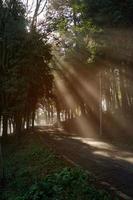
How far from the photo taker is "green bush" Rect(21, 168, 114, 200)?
9.71 meters

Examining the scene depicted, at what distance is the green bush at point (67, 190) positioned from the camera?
382 inches

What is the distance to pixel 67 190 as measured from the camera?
34.2 ft

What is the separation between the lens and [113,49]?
88.9 feet

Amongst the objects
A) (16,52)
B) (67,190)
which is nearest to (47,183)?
(67,190)

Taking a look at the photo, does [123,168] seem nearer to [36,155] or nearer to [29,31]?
[36,155]

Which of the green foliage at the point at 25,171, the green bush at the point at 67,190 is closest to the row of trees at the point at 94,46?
the green foliage at the point at 25,171

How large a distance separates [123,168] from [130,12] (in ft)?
37.4

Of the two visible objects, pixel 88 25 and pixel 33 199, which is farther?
pixel 88 25

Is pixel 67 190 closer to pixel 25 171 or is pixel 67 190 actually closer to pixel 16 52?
pixel 25 171

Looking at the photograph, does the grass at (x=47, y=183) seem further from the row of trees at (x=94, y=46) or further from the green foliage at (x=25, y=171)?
the row of trees at (x=94, y=46)

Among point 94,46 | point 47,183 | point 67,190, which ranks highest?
point 94,46

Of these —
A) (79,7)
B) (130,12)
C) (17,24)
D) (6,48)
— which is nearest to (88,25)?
(79,7)

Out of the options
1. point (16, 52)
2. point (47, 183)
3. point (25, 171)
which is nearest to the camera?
point (47, 183)

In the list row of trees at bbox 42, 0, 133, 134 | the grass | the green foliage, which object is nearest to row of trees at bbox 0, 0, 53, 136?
row of trees at bbox 42, 0, 133, 134
